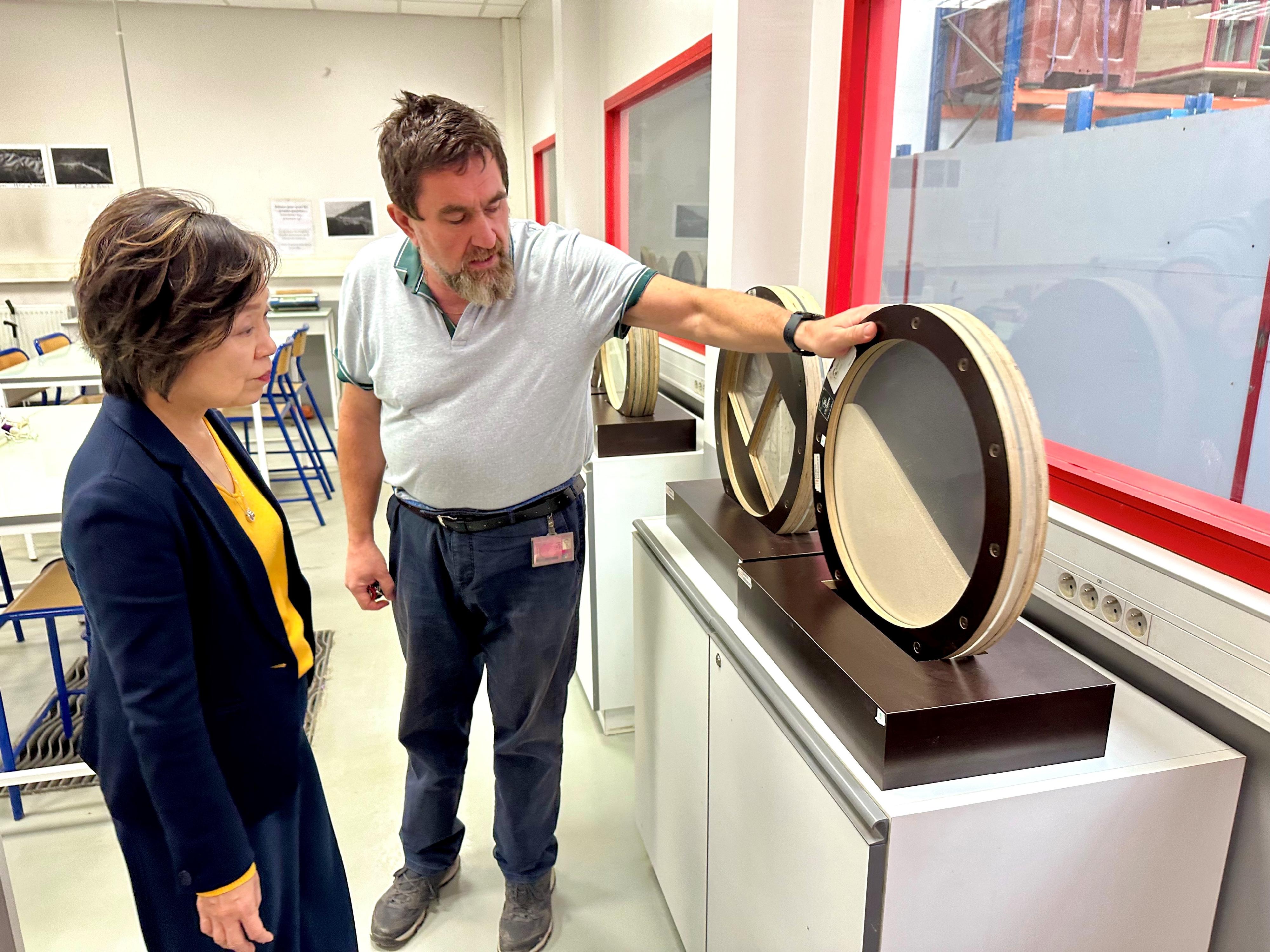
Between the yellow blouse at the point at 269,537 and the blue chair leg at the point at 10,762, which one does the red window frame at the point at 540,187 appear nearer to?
the blue chair leg at the point at 10,762

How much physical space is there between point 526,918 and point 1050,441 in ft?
4.71

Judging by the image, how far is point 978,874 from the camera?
3.14 ft

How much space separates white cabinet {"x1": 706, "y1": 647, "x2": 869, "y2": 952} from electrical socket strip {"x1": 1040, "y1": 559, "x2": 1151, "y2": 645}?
1.65 ft

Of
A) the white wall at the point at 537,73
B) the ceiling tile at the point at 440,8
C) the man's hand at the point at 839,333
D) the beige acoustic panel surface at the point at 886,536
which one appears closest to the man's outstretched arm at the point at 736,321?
the man's hand at the point at 839,333

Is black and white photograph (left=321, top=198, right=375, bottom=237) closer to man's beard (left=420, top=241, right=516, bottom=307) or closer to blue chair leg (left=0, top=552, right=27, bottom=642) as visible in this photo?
blue chair leg (left=0, top=552, right=27, bottom=642)

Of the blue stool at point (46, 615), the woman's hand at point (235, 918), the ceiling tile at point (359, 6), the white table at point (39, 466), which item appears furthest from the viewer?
the ceiling tile at point (359, 6)

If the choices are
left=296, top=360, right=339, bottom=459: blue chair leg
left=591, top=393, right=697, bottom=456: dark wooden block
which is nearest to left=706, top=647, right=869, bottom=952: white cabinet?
left=591, top=393, right=697, bottom=456: dark wooden block

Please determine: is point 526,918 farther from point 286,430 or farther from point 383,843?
point 286,430

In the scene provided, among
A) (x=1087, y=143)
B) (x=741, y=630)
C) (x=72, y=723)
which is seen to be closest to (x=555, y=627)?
(x=741, y=630)

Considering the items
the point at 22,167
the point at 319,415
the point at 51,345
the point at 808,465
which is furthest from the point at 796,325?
the point at 22,167

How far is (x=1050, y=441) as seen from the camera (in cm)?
147

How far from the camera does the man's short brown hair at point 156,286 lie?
35.7 inches

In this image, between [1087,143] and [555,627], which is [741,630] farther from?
[1087,143]

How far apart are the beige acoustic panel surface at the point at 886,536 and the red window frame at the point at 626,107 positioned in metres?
1.45
